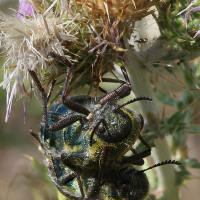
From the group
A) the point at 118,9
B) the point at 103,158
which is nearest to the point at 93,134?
the point at 103,158

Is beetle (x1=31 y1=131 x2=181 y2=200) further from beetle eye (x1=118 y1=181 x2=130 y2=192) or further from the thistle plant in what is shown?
the thistle plant

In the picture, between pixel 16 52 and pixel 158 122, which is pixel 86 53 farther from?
pixel 158 122

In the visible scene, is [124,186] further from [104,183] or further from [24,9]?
[24,9]

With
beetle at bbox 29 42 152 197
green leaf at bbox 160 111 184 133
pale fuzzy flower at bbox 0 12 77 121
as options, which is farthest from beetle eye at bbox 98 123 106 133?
green leaf at bbox 160 111 184 133

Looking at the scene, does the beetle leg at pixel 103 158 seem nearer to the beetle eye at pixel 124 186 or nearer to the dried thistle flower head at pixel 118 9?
the beetle eye at pixel 124 186

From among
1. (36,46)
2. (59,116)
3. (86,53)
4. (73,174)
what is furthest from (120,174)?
(36,46)

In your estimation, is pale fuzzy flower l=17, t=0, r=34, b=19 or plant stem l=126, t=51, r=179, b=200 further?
plant stem l=126, t=51, r=179, b=200

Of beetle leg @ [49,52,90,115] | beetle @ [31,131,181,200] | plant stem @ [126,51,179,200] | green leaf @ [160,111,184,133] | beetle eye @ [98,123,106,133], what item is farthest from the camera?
green leaf @ [160,111,184,133]
